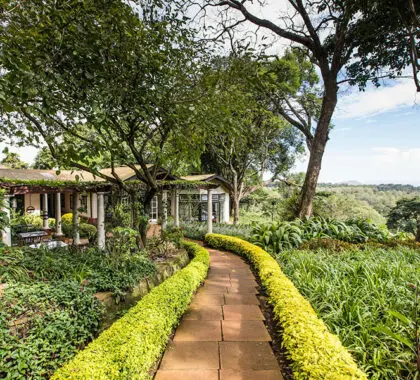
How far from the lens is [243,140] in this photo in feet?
19.7

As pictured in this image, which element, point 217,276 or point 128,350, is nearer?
point 128,350

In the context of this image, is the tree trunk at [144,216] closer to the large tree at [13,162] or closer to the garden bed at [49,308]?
the garden bed at [49,308]

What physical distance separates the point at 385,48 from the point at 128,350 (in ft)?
39.1

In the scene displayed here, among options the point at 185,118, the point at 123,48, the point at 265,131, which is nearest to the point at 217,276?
the point at 185,118

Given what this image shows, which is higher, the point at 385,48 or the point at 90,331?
the point at 385,48

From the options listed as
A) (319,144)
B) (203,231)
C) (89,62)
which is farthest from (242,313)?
(203,231)

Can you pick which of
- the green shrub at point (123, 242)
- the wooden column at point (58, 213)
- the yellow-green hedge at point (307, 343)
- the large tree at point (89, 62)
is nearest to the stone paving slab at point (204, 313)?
the yellow-green hedge at point (307, 343)

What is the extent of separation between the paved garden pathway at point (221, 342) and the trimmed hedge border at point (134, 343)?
241 millimetres

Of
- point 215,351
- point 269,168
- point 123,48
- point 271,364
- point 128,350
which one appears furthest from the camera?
point 269,168

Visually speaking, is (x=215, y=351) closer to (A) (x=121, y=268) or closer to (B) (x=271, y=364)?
(B) (x=271, y=364)

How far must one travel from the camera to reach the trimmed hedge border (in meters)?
2.33

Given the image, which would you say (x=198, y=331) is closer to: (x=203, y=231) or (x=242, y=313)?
(x=242, y=313)

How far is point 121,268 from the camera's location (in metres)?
5.06

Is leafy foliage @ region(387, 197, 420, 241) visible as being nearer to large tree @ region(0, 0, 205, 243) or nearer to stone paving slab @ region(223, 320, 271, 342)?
stone paving slab @ region(223, 320, 271, 342)
